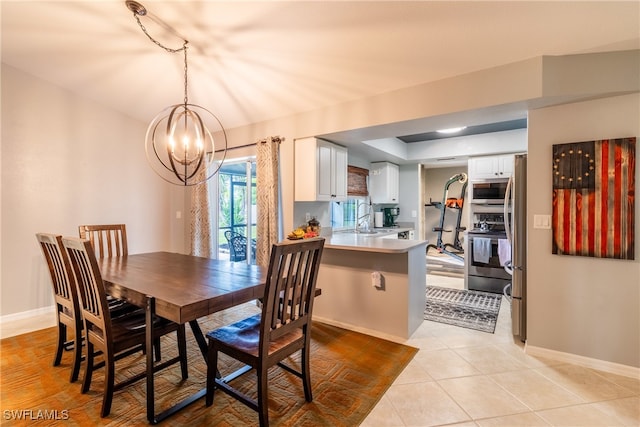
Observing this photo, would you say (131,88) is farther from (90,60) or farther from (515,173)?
(515,173)

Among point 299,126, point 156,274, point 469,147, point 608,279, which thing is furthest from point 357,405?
point 469,147

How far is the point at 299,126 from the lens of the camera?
3648 millimetres

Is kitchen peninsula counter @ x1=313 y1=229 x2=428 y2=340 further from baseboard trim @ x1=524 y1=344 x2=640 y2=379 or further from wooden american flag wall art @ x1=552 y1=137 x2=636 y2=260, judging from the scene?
wooden american flag wall art @ x1=552 y1=137 x2=636 y2=260

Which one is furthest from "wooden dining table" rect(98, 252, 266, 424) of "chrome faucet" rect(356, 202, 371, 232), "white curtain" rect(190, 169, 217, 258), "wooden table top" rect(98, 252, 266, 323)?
"chrome faucet" rect(356, 202, 371, 232)

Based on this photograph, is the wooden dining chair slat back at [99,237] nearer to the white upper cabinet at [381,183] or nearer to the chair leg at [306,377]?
the chair leg at [306,377]

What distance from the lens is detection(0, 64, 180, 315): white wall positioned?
331 centimetres

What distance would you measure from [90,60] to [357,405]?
404cm

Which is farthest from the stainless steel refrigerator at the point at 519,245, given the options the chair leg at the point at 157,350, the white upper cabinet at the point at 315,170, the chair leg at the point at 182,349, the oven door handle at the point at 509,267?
the chair leg at the point at 157,350

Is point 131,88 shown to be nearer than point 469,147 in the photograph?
Yes

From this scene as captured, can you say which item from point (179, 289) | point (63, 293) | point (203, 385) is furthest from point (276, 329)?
point (63, 293)

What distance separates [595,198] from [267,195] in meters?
3.19

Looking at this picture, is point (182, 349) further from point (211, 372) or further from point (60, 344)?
point (60, 344)

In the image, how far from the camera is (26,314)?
11.3ft

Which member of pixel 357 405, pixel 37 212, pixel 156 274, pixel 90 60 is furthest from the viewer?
pixel 37 212
